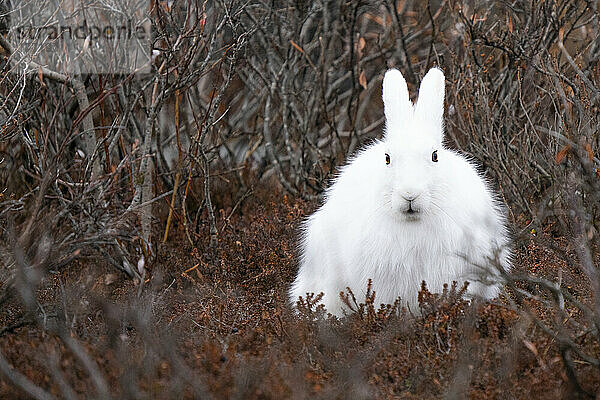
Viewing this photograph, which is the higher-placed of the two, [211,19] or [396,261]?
[211,19]

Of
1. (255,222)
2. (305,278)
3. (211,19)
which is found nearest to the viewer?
(305,278)

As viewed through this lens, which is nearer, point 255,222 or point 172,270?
point 172,270

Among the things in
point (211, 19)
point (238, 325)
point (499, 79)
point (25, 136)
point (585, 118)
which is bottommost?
point (238, 325)

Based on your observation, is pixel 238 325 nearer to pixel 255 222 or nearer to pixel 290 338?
pixel 290 338

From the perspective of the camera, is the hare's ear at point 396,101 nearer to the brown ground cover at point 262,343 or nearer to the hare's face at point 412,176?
the hare's face at point 412,176

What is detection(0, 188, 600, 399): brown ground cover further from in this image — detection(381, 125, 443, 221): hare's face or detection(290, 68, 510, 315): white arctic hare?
detection(381, 125, 443, 221): hare's face

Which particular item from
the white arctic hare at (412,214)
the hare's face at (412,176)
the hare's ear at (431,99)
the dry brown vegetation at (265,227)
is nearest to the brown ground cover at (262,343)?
the dry brown vegetation at (265,227)

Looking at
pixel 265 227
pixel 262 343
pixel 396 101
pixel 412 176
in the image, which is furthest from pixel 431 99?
pixel 265 227

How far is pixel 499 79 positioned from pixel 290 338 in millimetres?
2860

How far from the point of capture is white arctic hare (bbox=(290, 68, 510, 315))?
326cm

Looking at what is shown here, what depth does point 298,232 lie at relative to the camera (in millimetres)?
4629

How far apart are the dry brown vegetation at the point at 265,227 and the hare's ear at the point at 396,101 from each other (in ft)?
2.39

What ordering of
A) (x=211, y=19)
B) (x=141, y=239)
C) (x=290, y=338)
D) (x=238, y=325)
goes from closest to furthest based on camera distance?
(x=290, y=338), (x=238, y=325), (x=141, y=239), (x=211, y=19)

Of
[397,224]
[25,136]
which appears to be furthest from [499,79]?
[25,136]
